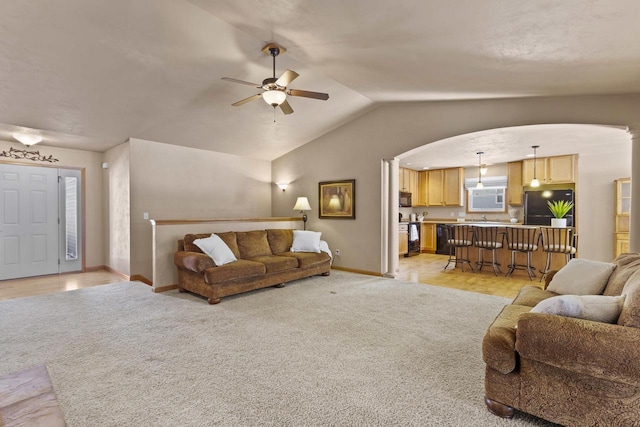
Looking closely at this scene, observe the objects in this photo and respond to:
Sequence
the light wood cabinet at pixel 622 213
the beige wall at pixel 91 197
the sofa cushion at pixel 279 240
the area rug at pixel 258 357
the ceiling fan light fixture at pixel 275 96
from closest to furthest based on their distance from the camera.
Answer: the area rug at pixel 258 357 → the ceiling fan light fixture at pixel 275 96 → the sofa cushion at pixel 279 240 → the beige wall at pixel 91 197 → the light wood cabinet at pixel 622 213

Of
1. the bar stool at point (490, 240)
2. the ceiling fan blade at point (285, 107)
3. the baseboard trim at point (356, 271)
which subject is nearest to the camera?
the ceiling fan blade at point (285, 107)

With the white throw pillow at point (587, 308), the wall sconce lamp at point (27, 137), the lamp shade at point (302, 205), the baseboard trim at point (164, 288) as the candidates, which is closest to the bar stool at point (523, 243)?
the lamp shade at point (302, 205)

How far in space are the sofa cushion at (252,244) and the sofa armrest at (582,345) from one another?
4.07m

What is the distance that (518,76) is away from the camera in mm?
3385

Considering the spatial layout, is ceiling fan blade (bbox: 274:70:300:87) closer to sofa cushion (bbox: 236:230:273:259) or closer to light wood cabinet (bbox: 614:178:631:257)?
sofa cushion (bbox: 236:230:273:259)

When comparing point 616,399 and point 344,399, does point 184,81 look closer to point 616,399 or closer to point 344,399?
point 344,399

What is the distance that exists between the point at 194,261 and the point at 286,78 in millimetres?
2586

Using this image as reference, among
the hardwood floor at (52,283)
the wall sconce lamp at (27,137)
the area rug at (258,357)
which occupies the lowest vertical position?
the area rug at (258,357)

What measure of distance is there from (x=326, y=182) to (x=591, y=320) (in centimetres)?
501

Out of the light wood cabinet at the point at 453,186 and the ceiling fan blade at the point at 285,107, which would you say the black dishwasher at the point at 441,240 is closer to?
the light wood cabinet at the point at 453,186

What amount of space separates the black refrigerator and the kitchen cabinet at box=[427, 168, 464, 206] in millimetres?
1756

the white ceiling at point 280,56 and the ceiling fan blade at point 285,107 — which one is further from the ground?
the white ceiling at point 280,56

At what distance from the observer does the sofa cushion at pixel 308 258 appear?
17.0 feet

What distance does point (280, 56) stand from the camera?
149 inches
